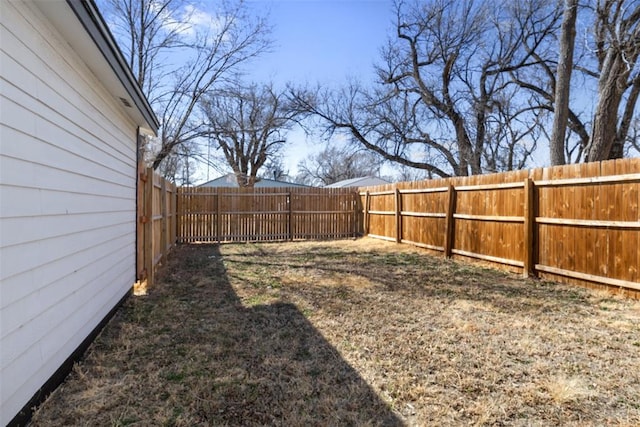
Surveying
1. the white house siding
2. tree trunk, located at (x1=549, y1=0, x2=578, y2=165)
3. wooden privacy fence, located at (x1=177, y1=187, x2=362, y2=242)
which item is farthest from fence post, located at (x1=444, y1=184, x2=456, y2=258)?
the white house siding

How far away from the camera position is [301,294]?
5.01 meters

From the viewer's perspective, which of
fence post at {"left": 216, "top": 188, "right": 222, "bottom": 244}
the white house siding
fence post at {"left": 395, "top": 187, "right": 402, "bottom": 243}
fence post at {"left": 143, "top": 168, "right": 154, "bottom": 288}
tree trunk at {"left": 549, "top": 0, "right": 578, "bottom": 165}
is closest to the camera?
the white house siding

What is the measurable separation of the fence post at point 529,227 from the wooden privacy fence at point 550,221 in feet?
0.04

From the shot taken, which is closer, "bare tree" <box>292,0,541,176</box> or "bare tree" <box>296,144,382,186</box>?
"bare tree" <box>292,0,541,176</box>

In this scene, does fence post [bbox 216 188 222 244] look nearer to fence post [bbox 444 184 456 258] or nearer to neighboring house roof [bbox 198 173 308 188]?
fence post [bbox 444 184 456 258]

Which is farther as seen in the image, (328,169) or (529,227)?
(328,169)

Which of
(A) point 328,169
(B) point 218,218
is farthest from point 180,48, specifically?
(A) point 328,169

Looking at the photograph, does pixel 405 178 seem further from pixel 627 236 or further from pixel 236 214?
pixel 627 236

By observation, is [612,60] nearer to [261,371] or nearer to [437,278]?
[437,278]

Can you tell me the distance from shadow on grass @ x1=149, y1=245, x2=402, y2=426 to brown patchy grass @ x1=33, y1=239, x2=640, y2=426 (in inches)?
0.5

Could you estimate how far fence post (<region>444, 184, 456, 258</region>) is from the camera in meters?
7.82

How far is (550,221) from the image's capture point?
18.4 feet

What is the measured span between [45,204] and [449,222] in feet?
23.1

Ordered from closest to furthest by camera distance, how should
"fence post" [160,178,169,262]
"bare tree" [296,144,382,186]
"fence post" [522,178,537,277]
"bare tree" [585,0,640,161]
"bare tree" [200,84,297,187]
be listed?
"fence post" [522,178,537,277], "fence post" [160,178,169,262], "bare tree" [585,0,640,161], "bare tree" [200,84,297,187], "bare tree" [296,144,382,186]
